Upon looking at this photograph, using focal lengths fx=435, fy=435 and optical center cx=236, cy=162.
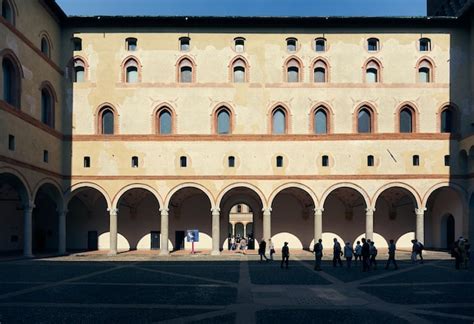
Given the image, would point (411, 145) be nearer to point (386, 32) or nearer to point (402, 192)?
point (402, 192)

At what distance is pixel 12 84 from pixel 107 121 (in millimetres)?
7274

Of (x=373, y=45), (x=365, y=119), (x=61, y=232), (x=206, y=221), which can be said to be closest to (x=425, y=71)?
(x=373, y=45)

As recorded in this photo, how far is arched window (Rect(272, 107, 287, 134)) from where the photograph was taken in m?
31.1

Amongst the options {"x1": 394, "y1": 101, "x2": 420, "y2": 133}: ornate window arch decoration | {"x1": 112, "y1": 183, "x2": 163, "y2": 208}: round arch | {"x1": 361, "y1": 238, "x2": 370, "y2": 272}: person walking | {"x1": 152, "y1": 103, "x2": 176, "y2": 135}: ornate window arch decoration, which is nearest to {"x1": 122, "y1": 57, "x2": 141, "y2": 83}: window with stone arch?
{"x1": 152, "y1": 103, "x2": 176, "y2": 135}: ornate window arch decoration

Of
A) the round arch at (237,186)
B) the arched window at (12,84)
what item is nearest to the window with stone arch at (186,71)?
the round arch at (237,186)

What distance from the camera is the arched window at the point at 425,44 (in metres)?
31.6

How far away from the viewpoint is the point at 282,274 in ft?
64.2

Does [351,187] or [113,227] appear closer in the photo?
[351,187]

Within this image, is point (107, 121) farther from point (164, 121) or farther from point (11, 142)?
point (11, 142)

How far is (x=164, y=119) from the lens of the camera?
31.4 metres

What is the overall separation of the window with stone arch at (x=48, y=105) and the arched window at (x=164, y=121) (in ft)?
23.4

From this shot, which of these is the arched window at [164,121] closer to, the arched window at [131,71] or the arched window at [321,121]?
the arched window at [131,71]

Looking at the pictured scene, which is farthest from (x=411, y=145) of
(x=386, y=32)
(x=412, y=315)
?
(x=412, y=315)

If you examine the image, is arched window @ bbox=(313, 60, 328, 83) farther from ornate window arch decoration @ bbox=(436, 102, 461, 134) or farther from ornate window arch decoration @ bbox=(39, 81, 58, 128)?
ornate window arch decoration @ bbox=(39, 81, 58, 128)
